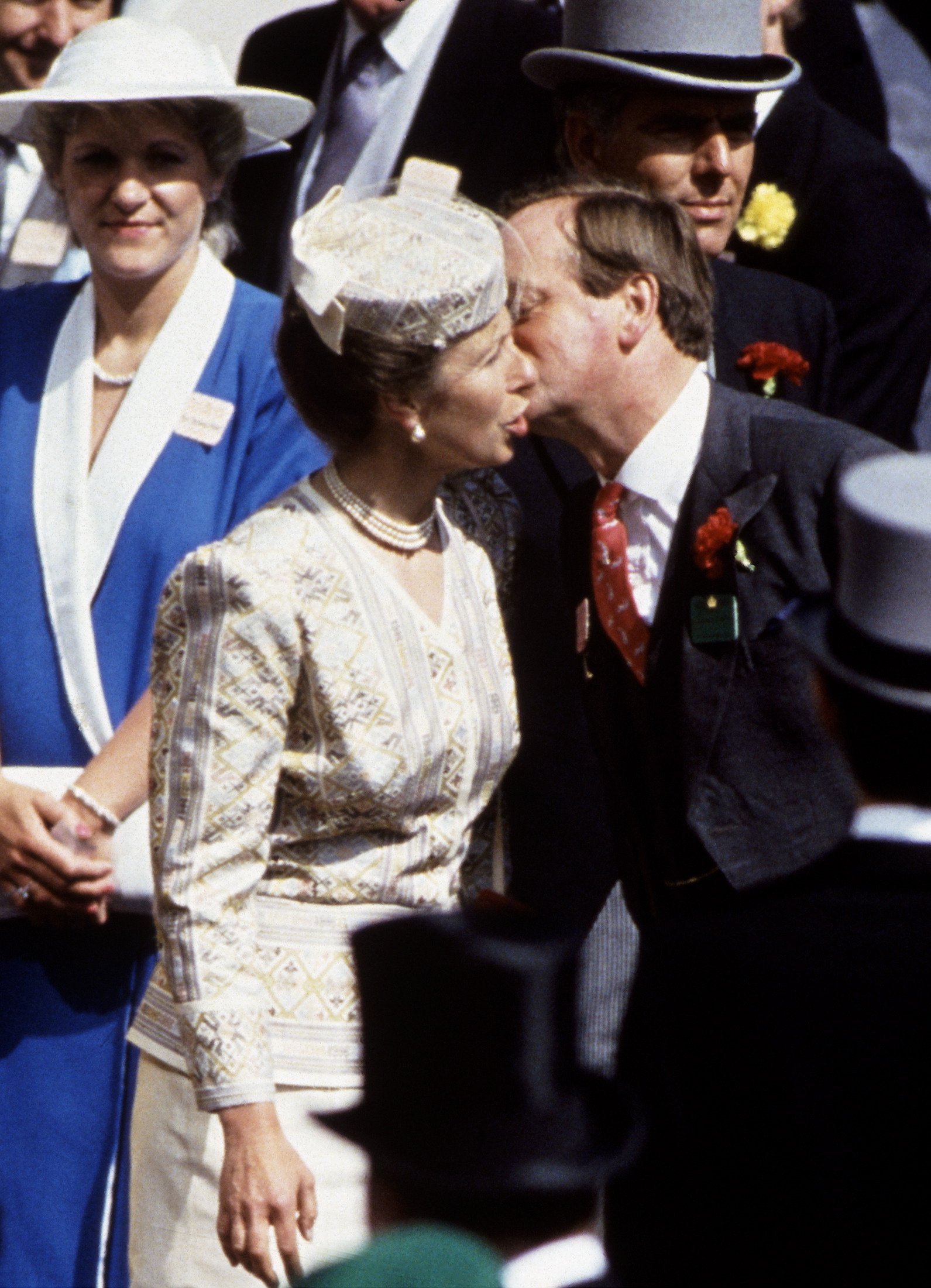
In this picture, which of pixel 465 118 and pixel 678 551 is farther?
pixel 465 118

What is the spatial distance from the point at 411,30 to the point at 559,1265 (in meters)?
3.26

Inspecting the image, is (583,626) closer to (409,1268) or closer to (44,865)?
(44,865)

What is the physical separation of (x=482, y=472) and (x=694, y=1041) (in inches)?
58.5

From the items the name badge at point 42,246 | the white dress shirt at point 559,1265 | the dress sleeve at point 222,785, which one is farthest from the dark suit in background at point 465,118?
the white dress shirt at point 559,1265

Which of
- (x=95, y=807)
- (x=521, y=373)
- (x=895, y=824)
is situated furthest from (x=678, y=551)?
(x=895, y=824)

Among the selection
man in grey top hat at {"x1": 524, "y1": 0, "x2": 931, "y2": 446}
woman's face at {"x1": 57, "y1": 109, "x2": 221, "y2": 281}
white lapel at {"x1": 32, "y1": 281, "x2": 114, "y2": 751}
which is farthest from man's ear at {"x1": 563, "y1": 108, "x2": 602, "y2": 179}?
white lapel at {"x1": 32, "y1": 281, "x2": 114, "y2": 751}

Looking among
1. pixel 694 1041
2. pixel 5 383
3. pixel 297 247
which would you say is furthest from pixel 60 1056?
pixel 694 1041

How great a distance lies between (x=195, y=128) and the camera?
351cm

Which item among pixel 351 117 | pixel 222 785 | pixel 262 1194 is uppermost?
pixel 222 785

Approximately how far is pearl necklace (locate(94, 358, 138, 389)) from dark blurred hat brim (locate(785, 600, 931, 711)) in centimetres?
166

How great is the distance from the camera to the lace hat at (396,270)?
256 cm

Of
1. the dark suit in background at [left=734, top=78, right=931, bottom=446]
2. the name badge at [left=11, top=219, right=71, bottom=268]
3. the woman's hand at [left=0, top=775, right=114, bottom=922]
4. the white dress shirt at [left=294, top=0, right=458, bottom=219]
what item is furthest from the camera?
the white dress shirt at [left=294, top=0, right=458, bottom=219]

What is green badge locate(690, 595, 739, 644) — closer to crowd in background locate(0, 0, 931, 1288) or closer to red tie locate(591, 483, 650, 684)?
crowd in background locate(0, 0, 931, 1288)

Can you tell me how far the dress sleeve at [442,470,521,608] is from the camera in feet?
9.78
